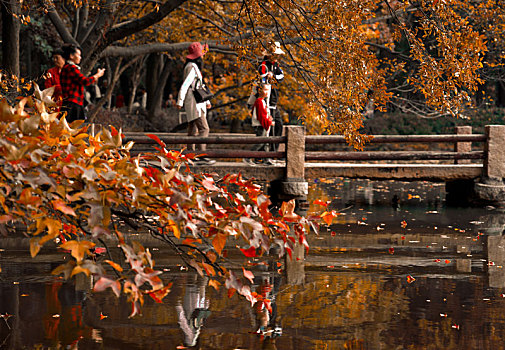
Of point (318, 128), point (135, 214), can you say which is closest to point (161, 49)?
point (318, 128)

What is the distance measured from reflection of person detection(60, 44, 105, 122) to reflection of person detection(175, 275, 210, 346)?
→ 5629 millimetres

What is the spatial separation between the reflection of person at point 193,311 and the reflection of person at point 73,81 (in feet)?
18.5

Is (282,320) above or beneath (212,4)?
beneath

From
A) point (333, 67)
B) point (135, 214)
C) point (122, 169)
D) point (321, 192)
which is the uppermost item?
point (333, 67)

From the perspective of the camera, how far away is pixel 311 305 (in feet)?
21.4

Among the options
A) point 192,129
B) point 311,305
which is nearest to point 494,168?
point 192,129

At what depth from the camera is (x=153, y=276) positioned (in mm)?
3848

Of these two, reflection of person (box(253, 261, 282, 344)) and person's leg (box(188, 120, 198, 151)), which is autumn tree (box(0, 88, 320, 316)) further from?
person's leg (box(188, 120, 198, 151))

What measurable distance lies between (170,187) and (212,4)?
1580 centimetres

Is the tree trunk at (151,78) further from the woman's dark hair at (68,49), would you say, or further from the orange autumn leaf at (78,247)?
the orange autumn leaf at (78,247)

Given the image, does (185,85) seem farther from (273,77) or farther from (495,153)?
(495,153)

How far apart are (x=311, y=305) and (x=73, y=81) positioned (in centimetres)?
700

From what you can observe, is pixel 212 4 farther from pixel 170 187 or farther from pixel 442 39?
pixel 170 187

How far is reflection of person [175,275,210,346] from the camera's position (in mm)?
5672
